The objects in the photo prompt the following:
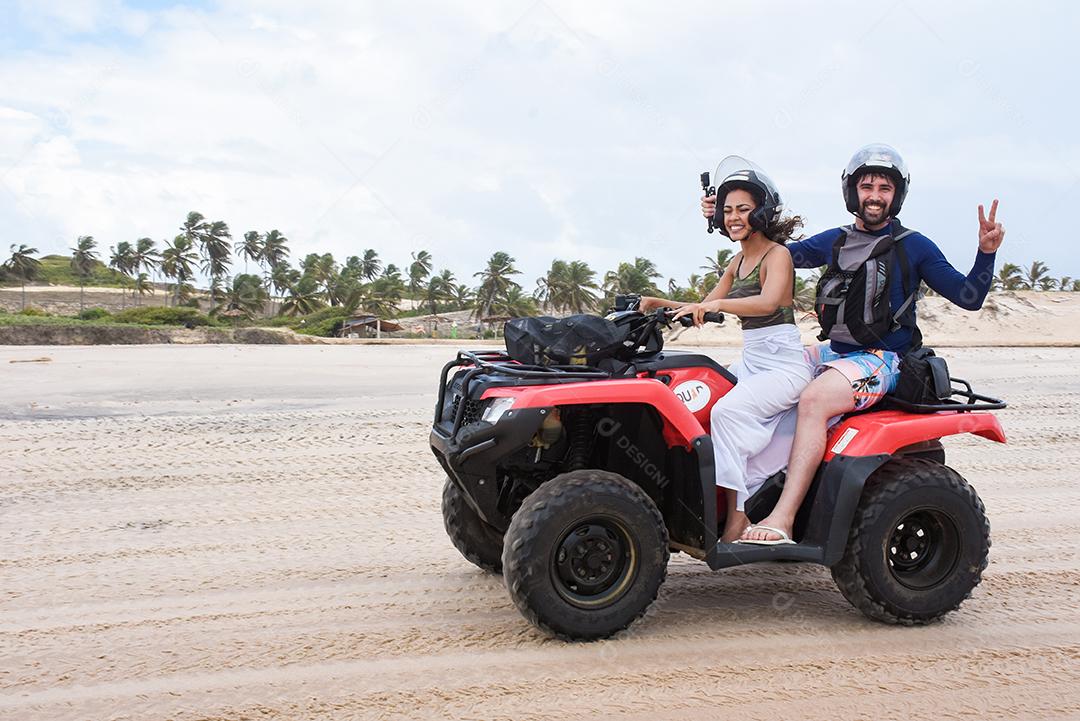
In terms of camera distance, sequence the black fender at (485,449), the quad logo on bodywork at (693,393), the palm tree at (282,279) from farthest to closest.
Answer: the palm tree at (282,279) < the quad logo on bodywork at (693,393) < the black fender at (485,449)

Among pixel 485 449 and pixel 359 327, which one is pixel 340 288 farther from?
pixel 485 449

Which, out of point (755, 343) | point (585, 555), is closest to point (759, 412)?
point (755, 343)

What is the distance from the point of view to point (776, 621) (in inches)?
177

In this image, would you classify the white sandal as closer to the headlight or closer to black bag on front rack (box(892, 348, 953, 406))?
black bag on front rack (box(892, 348, 953, 406))

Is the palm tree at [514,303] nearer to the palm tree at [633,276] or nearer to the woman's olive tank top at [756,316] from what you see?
the palm tree at [633,276]

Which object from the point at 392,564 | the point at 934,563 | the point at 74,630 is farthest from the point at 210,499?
the point at 934,563

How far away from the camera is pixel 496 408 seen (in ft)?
13.6

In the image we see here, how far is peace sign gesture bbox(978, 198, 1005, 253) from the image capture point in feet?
13.9

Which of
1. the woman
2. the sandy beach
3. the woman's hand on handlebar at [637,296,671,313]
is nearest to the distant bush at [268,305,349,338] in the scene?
the sandy beach

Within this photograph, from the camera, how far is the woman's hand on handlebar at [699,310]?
418 centimetres

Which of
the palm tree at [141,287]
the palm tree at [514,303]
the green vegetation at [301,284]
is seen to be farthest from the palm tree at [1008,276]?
the palm tree at [141,287]

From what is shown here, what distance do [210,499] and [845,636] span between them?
16.3 ft

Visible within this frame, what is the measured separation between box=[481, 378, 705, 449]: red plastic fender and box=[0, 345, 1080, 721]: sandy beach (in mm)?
1035

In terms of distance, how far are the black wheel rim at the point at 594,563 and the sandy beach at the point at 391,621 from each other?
0.78 ft
